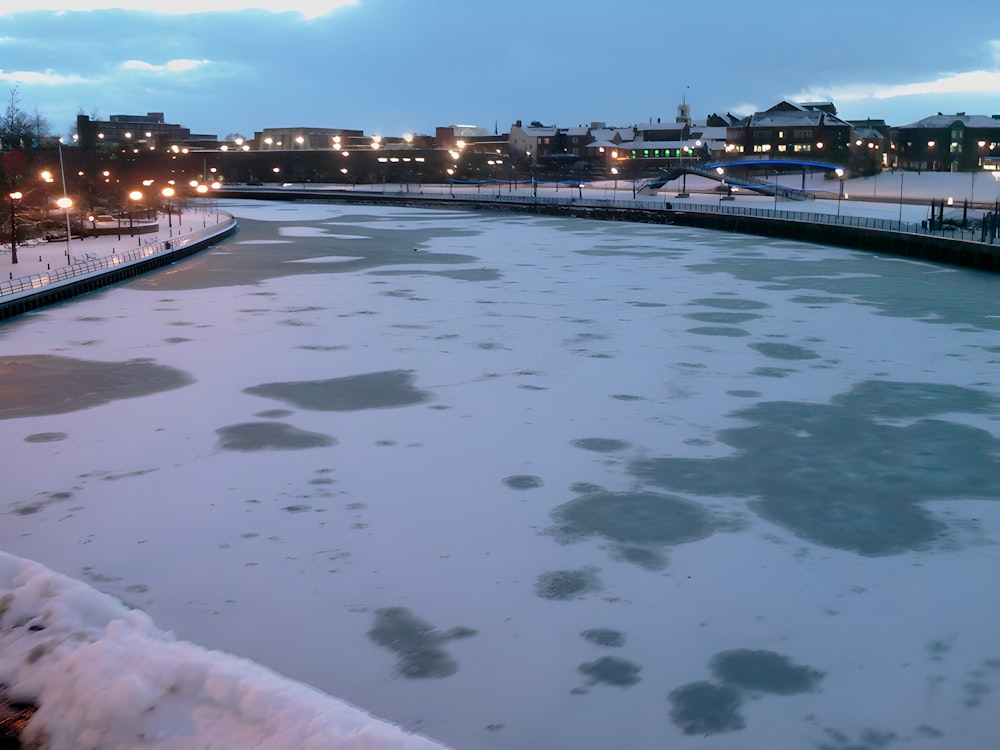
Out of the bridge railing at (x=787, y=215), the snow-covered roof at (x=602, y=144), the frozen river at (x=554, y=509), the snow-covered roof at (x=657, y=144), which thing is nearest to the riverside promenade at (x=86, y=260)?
the frozen river at (x=554, y=509)

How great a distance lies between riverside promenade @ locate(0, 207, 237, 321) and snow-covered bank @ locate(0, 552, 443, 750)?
1085 inches

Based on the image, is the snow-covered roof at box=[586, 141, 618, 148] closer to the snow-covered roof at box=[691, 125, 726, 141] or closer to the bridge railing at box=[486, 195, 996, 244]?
the snow-covered roof at box=[691, 125, 726, 141]

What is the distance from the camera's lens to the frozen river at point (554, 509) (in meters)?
9.30

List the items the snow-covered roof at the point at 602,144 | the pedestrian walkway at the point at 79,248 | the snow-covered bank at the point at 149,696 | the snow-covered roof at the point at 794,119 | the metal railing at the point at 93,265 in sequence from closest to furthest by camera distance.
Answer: the snow-covered bank at the point at 149,696 → the metal railing at the point at 93,265 → the pedestrian walkway at the point at 79,248 → the snow-covered roof at the point at 794,119 → the snow-covered roof at the point at 602,144

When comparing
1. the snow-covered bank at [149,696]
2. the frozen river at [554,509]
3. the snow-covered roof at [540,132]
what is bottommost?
the frozen river at [554,509]

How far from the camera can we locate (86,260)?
40688mm

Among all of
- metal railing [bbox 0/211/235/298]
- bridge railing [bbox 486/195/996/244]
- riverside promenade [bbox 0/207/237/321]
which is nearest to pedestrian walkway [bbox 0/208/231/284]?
riverside promenade [bbox 0/207/237/321]

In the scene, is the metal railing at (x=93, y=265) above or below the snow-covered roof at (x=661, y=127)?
below

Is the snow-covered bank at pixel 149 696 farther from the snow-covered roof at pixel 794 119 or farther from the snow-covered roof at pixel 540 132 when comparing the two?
the snow-covered roof at pixel 540 132

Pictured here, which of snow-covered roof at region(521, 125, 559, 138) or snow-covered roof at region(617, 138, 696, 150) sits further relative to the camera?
snow-covered roof at region(521, 125, 559, 138)

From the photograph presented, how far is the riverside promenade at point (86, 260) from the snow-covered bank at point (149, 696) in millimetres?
27569

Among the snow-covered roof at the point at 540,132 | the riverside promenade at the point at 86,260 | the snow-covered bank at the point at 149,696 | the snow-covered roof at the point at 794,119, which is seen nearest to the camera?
the snow-covered bank at the point at 149,696

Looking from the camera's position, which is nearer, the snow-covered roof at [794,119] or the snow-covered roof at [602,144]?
the snow-covered roof at [794,119]

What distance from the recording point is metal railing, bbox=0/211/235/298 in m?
33.6
